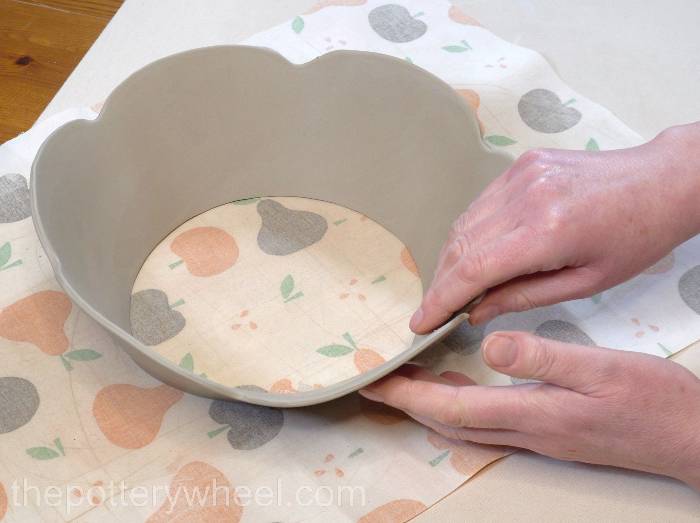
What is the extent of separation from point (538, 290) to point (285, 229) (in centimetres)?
26

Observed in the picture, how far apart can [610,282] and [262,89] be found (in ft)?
1.14

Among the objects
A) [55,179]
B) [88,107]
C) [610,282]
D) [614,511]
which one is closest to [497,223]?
[610,282]

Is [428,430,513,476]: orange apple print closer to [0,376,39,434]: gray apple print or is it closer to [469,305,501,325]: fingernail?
[469,305,501,325]: fingernail

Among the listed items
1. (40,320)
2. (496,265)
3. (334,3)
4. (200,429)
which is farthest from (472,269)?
(334,3)

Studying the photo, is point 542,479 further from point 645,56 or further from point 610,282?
point 645,56

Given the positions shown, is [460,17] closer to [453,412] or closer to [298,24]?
[298,24]

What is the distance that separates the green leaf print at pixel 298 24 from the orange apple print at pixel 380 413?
439mm

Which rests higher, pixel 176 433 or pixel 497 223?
pixel 497 223

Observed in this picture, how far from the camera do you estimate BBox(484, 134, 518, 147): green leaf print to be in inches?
31.8

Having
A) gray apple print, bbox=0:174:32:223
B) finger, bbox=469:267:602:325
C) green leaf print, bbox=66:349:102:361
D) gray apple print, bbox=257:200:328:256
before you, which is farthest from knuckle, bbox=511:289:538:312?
gray apple print, bbox=0:174:32:223

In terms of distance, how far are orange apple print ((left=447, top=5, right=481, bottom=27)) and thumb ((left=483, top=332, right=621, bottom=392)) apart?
1.58ft

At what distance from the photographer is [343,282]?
0.74 metres

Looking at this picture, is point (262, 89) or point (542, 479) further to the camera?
point (262, 89)

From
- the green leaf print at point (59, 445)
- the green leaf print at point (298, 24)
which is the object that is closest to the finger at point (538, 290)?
the green leaf print at point (59, 445)
